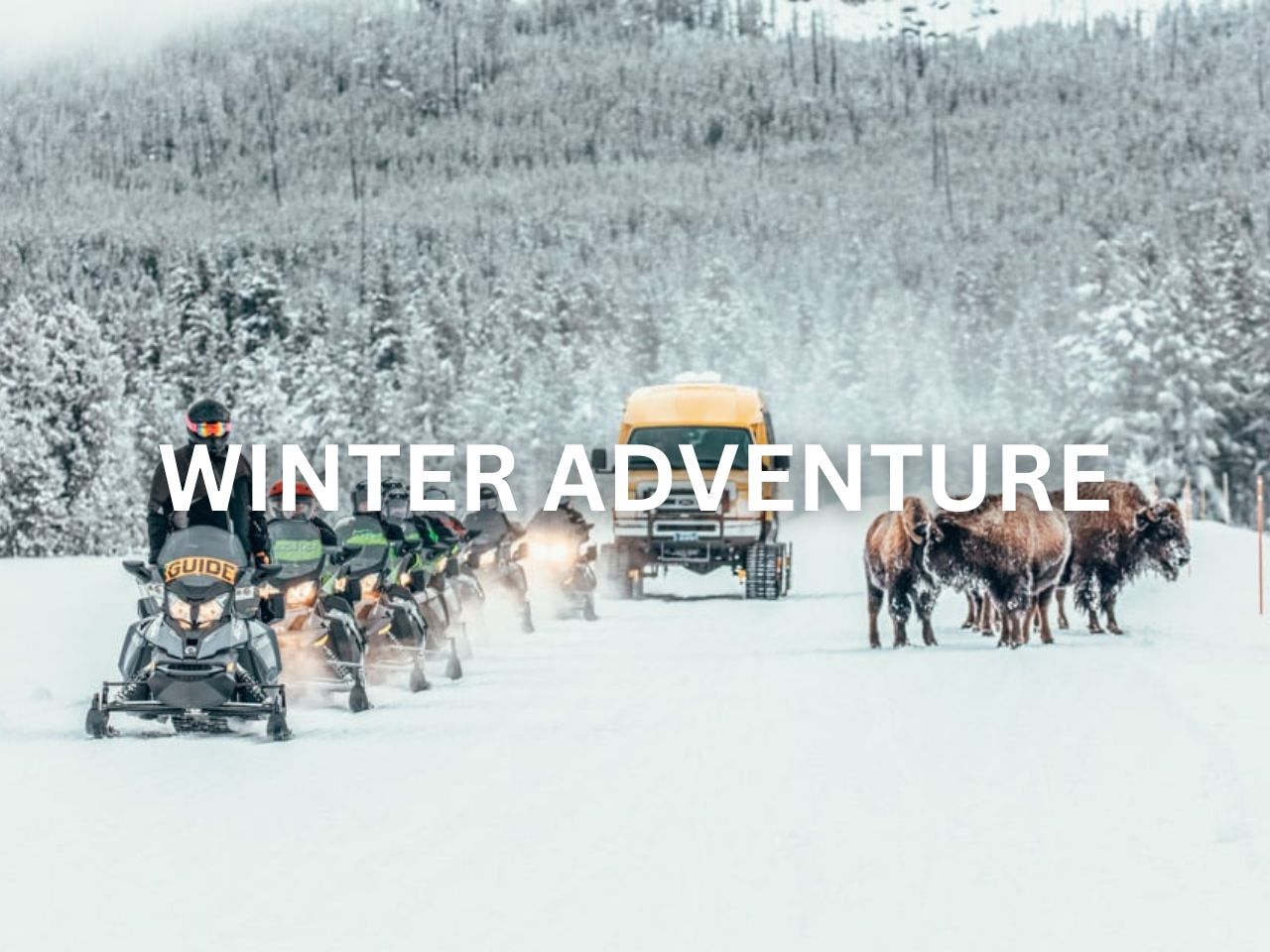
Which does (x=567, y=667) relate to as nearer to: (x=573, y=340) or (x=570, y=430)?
(x=570, y=430)

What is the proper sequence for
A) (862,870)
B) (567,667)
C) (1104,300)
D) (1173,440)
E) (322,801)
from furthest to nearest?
(1104,300)
(1173,440)
(567,667)
(322,801)
(862,870)

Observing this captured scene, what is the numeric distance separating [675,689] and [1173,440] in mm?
57471

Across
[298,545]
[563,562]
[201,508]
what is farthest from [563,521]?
[201,508]

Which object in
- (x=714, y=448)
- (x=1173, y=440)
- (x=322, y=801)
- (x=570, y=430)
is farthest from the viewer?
(x=570, y=430)

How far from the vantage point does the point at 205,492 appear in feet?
41.9

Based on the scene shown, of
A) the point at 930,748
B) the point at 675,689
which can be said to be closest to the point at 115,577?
the point at 675,689

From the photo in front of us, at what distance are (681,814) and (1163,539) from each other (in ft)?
40.2

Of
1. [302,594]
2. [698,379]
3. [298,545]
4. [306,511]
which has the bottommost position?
[302,594]

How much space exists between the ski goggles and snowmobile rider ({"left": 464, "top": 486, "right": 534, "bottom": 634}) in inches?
336

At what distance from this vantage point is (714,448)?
29.1m

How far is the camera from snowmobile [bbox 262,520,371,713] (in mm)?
13719

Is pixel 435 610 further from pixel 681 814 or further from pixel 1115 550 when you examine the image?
pixel 681 814

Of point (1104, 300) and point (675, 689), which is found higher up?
point (1104, 300)

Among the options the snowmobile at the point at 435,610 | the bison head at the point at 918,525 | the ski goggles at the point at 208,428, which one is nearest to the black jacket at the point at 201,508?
the ski goggles at the point at 208,428
